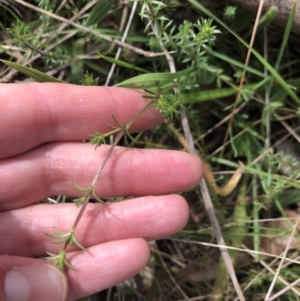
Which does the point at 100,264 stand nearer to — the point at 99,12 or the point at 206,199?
the point at 206,199

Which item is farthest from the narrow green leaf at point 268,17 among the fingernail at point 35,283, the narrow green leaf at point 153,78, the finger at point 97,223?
the fingernail at point 35,283

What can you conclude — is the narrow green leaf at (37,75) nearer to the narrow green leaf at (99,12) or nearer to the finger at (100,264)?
the narrow green leaf at (99,12)

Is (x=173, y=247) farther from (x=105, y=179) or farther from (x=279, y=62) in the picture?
(x=279, y=62)

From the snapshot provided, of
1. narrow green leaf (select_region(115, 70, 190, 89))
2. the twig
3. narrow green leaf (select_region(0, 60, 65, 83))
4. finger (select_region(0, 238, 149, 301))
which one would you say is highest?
narrow green leaf (select_region(115, 70, 190, 89))

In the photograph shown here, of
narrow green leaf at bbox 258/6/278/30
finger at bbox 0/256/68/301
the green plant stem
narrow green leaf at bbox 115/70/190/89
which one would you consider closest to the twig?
narrow green leaf at bbox 115/70/190/89

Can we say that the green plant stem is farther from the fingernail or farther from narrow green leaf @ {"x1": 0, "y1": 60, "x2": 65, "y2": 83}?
narrow green leaf @ {"x1": 0, "y1": 60, "x2": 65, "y2": 83}

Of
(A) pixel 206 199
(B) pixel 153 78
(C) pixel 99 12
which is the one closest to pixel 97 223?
(A) pixel 206 199
